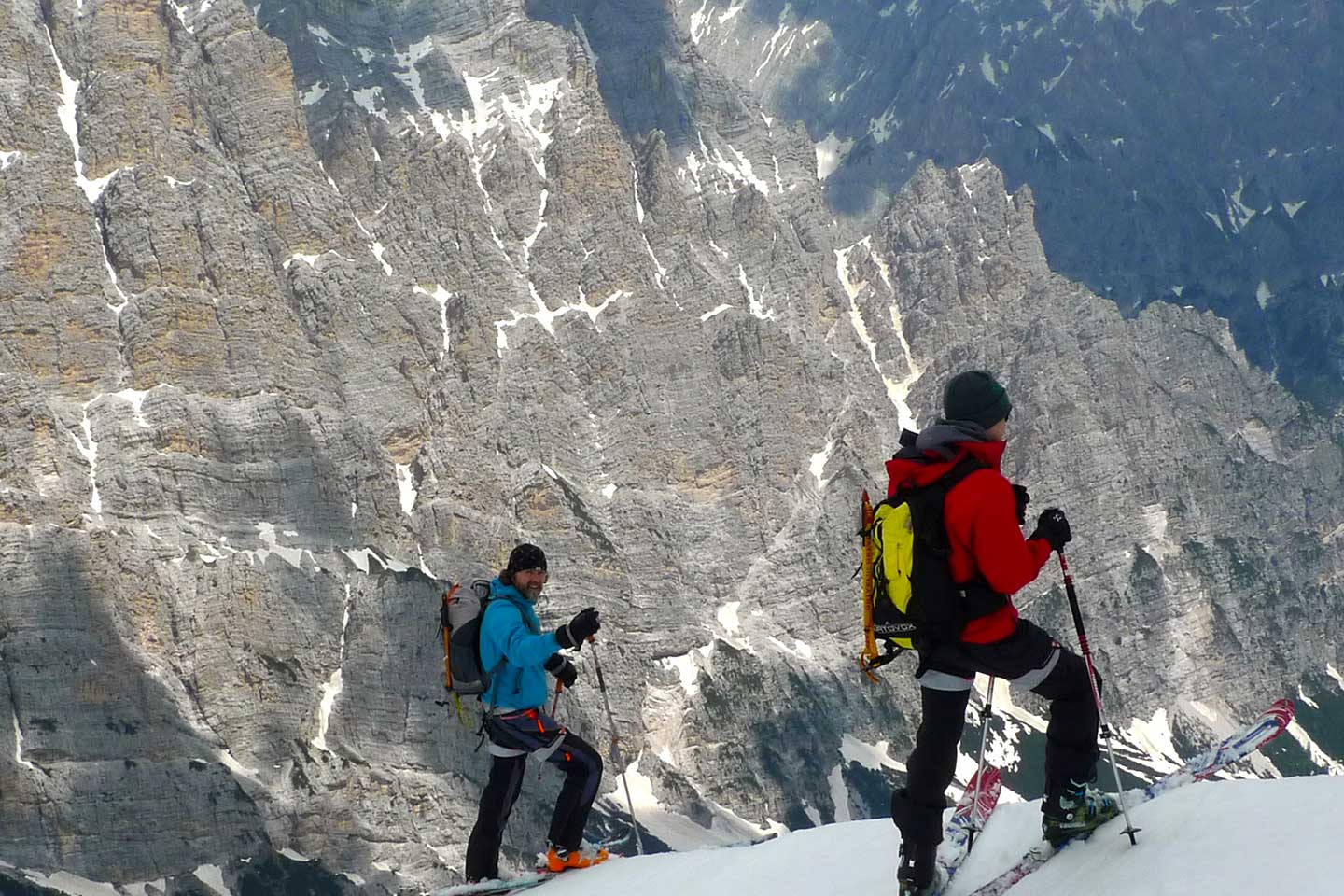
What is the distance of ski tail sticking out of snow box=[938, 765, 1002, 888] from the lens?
10.3 meters

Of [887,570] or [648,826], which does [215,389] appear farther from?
[887,570]

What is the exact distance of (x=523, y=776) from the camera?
1341cm

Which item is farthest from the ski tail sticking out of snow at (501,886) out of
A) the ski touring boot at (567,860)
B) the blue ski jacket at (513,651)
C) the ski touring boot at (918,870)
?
the ski touring boot at (918,870)

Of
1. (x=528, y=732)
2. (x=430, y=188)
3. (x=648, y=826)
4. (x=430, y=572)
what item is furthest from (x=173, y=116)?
(x=528, y=732)

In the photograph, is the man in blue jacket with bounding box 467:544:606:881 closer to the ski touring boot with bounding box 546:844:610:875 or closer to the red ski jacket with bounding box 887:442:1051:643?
the ski touring boot with bounding box 546:844:610:875

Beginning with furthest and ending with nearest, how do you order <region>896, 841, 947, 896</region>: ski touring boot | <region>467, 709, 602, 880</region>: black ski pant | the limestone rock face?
the limestone rock face < <region>467, 709, 602, 880</region>: black ski pant < <region>896, 841, 947, 896</region>: ski touring boot

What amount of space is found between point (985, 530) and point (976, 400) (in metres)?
1.12

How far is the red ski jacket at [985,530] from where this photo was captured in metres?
8.25

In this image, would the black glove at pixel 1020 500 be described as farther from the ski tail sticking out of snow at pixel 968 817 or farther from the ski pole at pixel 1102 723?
the ski tail sticking out of snow at pixel 968 817

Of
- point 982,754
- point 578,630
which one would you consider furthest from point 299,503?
point 982,754

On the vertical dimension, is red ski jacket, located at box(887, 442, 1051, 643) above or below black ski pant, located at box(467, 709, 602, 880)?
above

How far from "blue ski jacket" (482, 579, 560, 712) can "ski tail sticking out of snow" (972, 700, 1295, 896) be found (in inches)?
182

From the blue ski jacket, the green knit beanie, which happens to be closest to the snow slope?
the blue ski jacket

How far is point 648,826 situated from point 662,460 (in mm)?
53787
